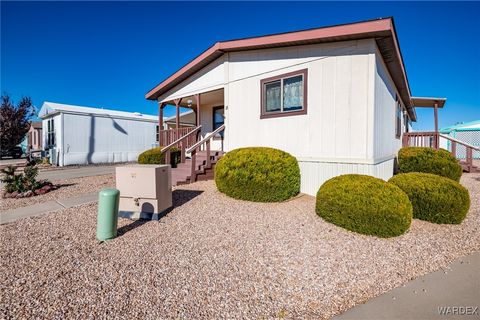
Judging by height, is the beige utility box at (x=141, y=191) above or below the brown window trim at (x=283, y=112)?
below

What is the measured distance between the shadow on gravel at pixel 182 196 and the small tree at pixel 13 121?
22.4 m

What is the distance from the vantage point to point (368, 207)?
3.88m

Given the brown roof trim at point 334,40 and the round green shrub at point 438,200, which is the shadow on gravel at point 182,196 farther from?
the brown roof trim at point 334,40

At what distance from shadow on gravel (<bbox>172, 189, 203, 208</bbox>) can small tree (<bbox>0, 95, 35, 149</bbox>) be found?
882 inches

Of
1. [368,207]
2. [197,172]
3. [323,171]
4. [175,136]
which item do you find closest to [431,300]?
[368,207]

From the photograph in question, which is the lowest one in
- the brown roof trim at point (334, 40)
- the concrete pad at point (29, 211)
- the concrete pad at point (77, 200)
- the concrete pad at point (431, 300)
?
the concrete pad at point (431, 300)

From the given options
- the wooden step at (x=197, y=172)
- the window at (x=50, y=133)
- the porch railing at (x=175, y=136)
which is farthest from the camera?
the window at (x=50, y=133)

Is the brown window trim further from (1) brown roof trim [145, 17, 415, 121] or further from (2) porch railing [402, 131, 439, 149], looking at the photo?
(2) porch railing [402, 131, 439, 149]

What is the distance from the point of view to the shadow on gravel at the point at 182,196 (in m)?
5.50

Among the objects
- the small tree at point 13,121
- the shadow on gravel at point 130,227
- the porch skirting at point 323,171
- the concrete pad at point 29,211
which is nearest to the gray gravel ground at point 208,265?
the shadow on gravel at point 130,227

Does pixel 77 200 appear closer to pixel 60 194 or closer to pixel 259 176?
pixel 60 194

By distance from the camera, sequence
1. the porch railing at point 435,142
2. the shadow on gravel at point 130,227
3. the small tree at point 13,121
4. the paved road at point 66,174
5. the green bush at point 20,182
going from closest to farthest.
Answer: the shadow on gravel at point 130,227 → the green bush at point 20,182 → the paved road at point 66,174 → the porch railing at point 435,142 → the small tree at point 13,121

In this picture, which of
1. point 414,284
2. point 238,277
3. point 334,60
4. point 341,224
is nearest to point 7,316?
point 238,277

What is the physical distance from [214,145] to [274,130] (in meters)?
4.35
